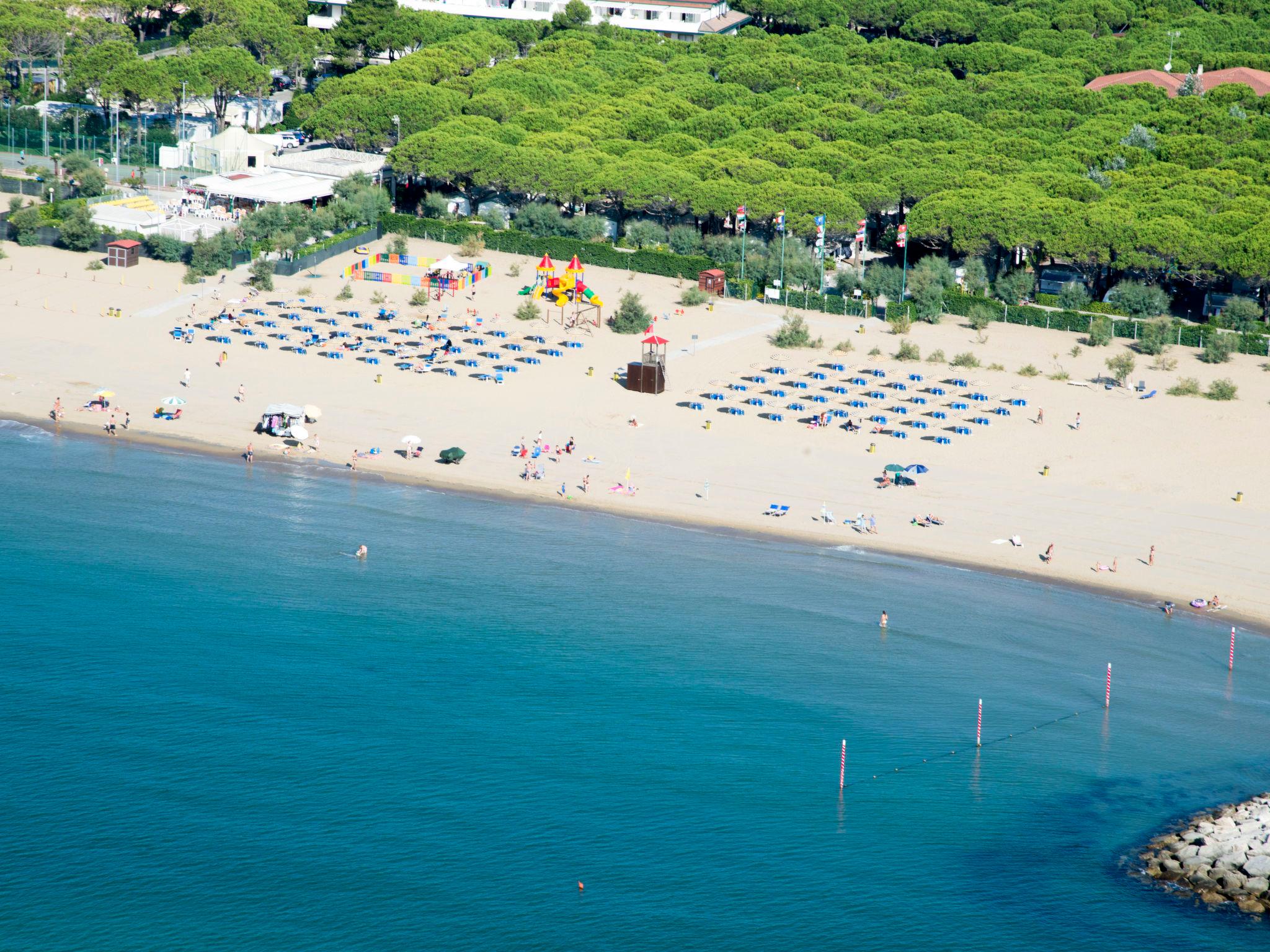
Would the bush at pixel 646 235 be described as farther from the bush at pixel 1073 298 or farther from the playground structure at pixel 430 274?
the bush at pixel 1073 298

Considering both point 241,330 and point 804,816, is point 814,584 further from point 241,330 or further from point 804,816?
point 241,330

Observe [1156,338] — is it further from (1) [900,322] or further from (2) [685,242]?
(2) [685,242]

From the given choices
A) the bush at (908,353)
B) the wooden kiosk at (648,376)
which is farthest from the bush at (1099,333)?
the wooden kiosk at (648,376)

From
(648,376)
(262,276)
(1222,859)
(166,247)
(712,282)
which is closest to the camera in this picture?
(1222,859)

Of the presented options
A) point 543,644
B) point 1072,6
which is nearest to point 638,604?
point 543,644

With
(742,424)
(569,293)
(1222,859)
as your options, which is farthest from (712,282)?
(1222,859)

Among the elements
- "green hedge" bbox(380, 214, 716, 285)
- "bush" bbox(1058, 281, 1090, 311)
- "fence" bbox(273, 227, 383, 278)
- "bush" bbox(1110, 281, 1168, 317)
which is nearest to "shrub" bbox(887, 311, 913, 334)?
"bush" bbox(1058, 281, 1090, 311)
